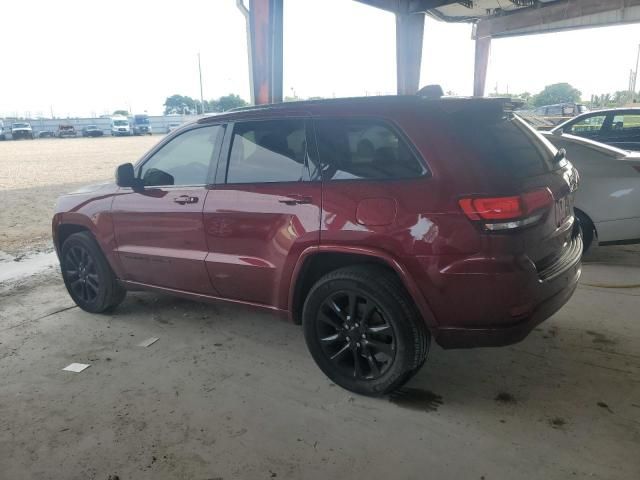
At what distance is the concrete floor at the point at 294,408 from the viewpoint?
2.44 m

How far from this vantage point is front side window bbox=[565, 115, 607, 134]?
343 inches

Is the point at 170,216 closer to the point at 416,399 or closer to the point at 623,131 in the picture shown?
the point at 416,399

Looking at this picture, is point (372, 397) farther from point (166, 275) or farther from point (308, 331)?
point (166, 275)

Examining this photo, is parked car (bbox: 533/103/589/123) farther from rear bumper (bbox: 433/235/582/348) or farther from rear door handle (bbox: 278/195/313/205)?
rear door handle (bbox: 278/195/313/205)

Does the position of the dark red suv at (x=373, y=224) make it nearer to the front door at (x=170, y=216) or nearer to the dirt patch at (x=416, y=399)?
the front door at (x=170, y=216)

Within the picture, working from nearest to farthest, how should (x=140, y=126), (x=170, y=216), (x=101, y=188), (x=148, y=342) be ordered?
(x=170, y=216)
(x=148, y=342)
(x=101, y=188)
(x=140, y=126)

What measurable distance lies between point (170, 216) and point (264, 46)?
26.2 ft

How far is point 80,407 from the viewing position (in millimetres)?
3004

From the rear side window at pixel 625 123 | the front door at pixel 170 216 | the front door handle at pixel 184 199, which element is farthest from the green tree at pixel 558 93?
the front door handle at pixel 184 199

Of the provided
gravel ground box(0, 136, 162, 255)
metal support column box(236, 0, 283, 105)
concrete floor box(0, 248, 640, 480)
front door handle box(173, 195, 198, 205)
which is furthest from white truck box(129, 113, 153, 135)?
front door handle box(173, 195, 198, 205)

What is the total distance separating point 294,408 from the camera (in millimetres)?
2914

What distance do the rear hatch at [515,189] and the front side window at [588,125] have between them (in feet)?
21.3

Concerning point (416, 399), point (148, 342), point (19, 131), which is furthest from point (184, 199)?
point (19, 131)

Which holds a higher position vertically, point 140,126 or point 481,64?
→ point 481,64
